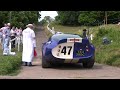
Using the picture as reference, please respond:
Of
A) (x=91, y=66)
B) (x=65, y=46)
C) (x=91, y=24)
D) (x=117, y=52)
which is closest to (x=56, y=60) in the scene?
(x=65, y=46)

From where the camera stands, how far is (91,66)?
12.4 metres

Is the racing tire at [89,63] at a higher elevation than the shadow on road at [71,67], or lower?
higher

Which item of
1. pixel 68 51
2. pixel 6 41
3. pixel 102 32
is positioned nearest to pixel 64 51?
pixel 68 51

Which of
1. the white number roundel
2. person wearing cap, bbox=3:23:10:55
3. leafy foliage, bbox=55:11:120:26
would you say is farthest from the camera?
leafy foliage, bbox=55:11:120:26

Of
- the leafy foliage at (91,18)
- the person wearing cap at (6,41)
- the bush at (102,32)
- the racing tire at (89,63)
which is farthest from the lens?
the leafy foliage at (91,18)

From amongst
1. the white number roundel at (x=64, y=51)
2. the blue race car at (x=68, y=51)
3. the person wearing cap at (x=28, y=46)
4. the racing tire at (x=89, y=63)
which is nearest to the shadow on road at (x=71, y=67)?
the racing tire at (x=89, y=63)

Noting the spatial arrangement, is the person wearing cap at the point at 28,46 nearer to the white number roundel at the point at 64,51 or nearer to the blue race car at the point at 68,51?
the blue race car at the point at 68,51

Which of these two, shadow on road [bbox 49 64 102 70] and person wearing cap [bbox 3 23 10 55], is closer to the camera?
shadow on road [bbox 49 64 102 70]

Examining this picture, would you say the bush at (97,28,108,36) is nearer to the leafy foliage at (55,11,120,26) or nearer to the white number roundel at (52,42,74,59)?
the leafy foliage at (55,11,120,26)

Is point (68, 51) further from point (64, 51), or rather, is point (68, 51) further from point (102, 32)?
point (102, 32)

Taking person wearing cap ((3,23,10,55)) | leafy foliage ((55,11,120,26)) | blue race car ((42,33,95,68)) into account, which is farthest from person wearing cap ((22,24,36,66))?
leafy foliage ((55,11,120,26))

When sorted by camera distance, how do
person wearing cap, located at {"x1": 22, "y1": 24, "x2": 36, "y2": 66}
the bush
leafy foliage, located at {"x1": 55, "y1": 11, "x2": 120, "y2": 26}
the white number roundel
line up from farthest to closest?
leafy foliage, located at {"x1": 55, "y1": 11, "x2": 120, "y2": 26} < the bush < person wearing cap, located at {"x1": 22, "y1": 24, "x2": 36, "y2": 66} < the white number roundel

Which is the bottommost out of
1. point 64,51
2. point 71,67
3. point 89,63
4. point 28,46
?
point 71,67

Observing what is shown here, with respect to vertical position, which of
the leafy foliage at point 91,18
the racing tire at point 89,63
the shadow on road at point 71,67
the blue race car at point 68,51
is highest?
the leafy foliage at point 91,18
